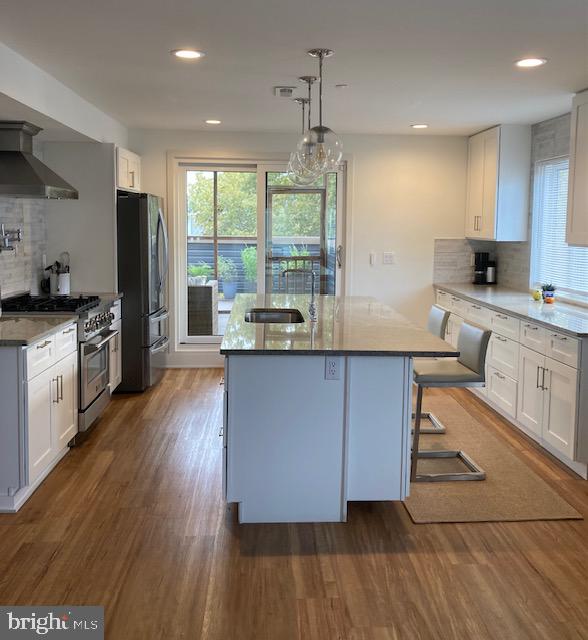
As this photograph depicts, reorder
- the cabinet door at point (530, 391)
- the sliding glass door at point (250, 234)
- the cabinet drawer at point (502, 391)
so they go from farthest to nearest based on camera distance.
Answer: the sliding glass door at point (250, 234)
the cabinet drawer at point (502, 391)
the cabinet door at point (530, 391)

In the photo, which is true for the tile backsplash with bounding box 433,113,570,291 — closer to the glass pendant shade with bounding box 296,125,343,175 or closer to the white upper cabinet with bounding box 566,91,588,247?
the white upper cabinet with bounding box 566,91,588,247

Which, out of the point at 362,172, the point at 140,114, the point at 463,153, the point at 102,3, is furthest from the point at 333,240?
the point at 102,3

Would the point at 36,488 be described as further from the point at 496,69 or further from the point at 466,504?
the point at 496,69

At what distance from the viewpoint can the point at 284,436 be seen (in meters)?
3.36

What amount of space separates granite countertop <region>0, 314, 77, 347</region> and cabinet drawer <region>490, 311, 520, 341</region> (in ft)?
9.83

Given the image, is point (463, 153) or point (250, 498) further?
point (463, 153)

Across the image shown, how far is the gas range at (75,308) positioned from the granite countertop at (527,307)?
2.92m

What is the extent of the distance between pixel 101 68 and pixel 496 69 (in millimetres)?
2295

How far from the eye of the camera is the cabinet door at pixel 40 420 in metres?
3.61

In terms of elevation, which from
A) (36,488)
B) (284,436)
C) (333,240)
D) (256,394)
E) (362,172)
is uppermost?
(362,172)

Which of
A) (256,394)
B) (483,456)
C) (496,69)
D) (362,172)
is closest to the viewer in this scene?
(256,394)

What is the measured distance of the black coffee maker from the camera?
7.00 meters

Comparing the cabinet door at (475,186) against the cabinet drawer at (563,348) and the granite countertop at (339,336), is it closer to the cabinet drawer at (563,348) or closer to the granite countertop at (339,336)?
the granite countertop at (339,336)

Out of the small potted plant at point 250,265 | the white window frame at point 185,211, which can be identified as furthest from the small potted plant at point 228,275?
the white window frame at point 185,211
